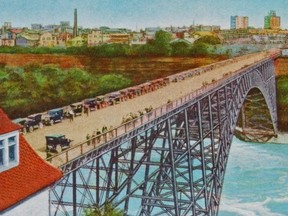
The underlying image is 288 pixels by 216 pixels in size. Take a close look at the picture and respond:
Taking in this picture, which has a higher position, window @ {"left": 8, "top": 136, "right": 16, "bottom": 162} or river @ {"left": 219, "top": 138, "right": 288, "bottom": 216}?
window @ {"left": 8, "top": 136, "right": 16, "bottom": 162}

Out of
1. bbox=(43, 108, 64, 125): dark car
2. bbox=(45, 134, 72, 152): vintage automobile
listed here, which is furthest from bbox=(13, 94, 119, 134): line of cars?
bbox=(45, 134, 72, 152): vintage automobile

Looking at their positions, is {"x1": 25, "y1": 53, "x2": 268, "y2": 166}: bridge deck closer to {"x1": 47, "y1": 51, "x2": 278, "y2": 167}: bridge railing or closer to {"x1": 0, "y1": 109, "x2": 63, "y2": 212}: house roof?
{"x1": 47, "y1": 51, "x2": 278, "y2": 167}: bridge railing

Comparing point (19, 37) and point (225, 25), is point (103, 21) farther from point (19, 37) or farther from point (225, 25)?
point (225, 25)

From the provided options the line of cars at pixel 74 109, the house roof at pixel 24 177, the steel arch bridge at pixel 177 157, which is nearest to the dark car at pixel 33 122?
the line of cars at pixel 74 109

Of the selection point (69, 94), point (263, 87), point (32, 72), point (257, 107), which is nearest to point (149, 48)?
point (69, 94)

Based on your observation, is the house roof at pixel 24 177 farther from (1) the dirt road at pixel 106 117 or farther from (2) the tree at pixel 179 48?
(2) the tree at pixel 179 48

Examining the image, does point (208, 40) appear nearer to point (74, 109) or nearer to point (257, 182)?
point (257, 182)

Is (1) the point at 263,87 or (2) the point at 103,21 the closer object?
(2) the point at 103,21

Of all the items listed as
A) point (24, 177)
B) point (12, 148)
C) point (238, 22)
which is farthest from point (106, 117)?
point (238, 22)
